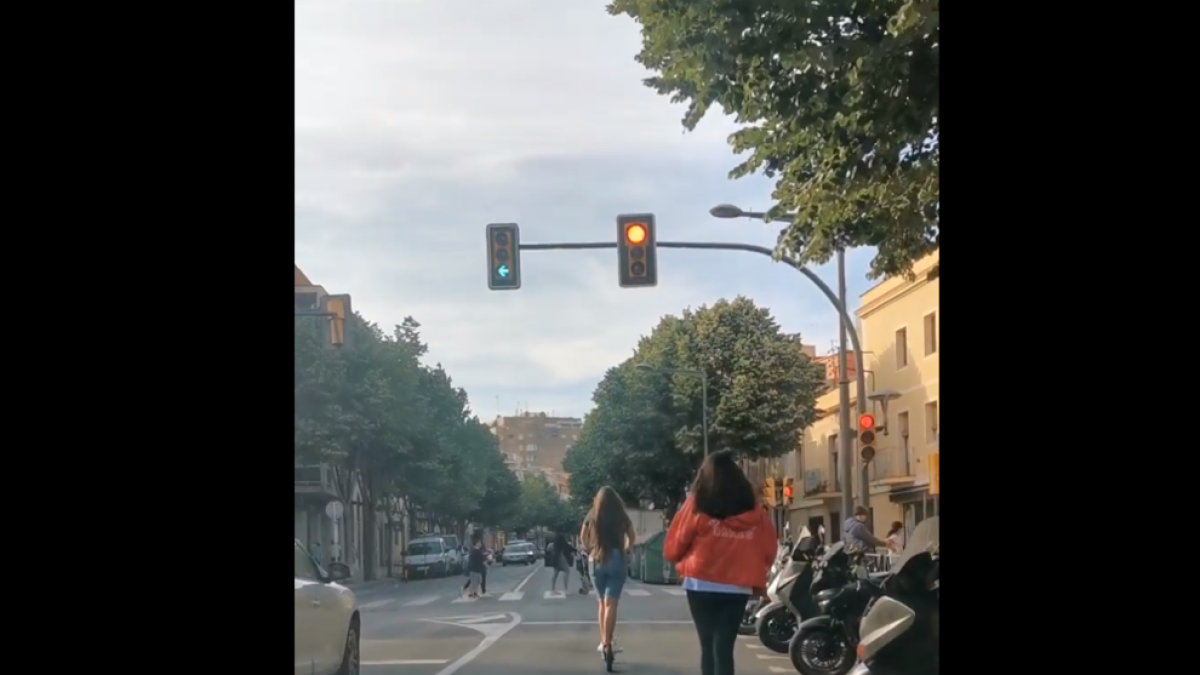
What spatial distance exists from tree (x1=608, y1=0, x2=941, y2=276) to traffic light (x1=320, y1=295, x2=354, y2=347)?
201 cm

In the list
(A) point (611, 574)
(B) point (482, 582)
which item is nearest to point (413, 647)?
(B) point (482, 582)

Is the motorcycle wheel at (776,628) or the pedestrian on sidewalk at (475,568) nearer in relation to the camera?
the pedestrian on sidewalk at (475,568)

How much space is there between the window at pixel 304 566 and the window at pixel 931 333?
106 inches

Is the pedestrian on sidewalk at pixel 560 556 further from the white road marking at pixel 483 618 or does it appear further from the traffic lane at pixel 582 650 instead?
the white road marking at pixel 483 618

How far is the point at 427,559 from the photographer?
18.1 feet

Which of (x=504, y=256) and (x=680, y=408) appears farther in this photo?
(x=680, y=408)

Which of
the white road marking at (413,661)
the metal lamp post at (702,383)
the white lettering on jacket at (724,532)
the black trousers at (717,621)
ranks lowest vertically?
the white road marking at (413,661)

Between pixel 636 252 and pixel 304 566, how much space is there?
1861 millimetres

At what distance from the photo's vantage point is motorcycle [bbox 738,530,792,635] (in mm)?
6027

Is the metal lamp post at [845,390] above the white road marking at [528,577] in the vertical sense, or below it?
above

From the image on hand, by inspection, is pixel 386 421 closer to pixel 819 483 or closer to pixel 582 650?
pixel 582 650

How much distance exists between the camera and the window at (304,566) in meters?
5.33

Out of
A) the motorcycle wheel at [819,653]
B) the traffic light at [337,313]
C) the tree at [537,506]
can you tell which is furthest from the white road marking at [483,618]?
the motorcycle wheel at [819,653]
